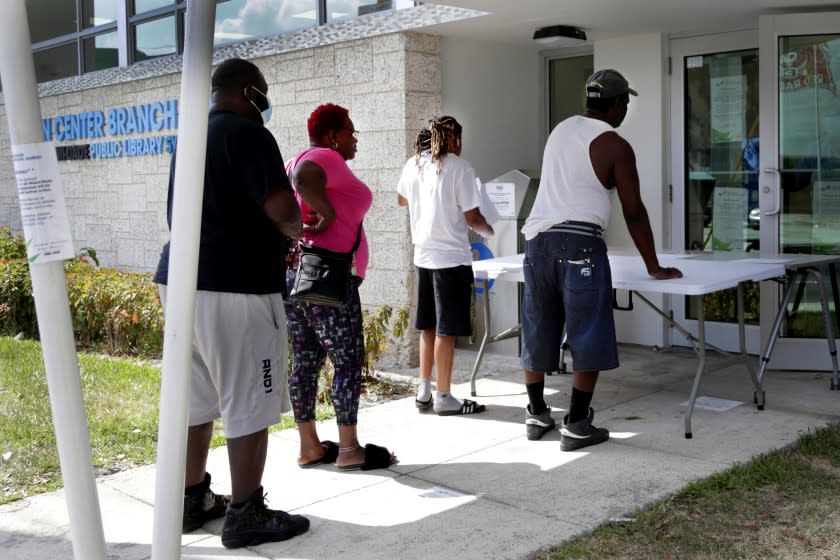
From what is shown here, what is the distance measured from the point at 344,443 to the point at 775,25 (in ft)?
14.1

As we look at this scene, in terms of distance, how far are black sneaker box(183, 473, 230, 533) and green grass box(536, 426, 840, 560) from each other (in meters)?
1.43

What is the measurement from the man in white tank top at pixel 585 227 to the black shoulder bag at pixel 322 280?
1140 mm

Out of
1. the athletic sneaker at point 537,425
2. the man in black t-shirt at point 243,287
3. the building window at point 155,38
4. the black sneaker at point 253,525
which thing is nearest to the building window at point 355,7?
the building window at point 155,38

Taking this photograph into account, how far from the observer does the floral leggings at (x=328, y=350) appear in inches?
180

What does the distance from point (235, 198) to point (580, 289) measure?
2001 mm

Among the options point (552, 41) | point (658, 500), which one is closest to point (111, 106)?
point (552, 41)

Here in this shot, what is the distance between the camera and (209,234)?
365cm

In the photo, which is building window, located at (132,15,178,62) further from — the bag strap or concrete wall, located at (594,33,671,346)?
the bag strap

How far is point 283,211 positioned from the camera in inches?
141

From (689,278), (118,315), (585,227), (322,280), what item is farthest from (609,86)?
(118,315)

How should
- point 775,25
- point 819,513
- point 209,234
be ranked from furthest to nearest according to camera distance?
point 775,25 < point 819,513 < point 209,234

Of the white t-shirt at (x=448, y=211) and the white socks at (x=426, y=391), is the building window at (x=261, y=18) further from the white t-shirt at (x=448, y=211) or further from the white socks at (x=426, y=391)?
the white socks at (x=426, y=391)

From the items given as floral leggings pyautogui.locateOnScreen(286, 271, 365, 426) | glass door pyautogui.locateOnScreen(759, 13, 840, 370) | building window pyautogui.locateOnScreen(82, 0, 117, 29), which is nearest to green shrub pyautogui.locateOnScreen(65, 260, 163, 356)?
building window pyautogui.locateOnScreen(82, 0, 117, 29)

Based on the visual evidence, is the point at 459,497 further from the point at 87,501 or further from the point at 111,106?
the point at 111,106
